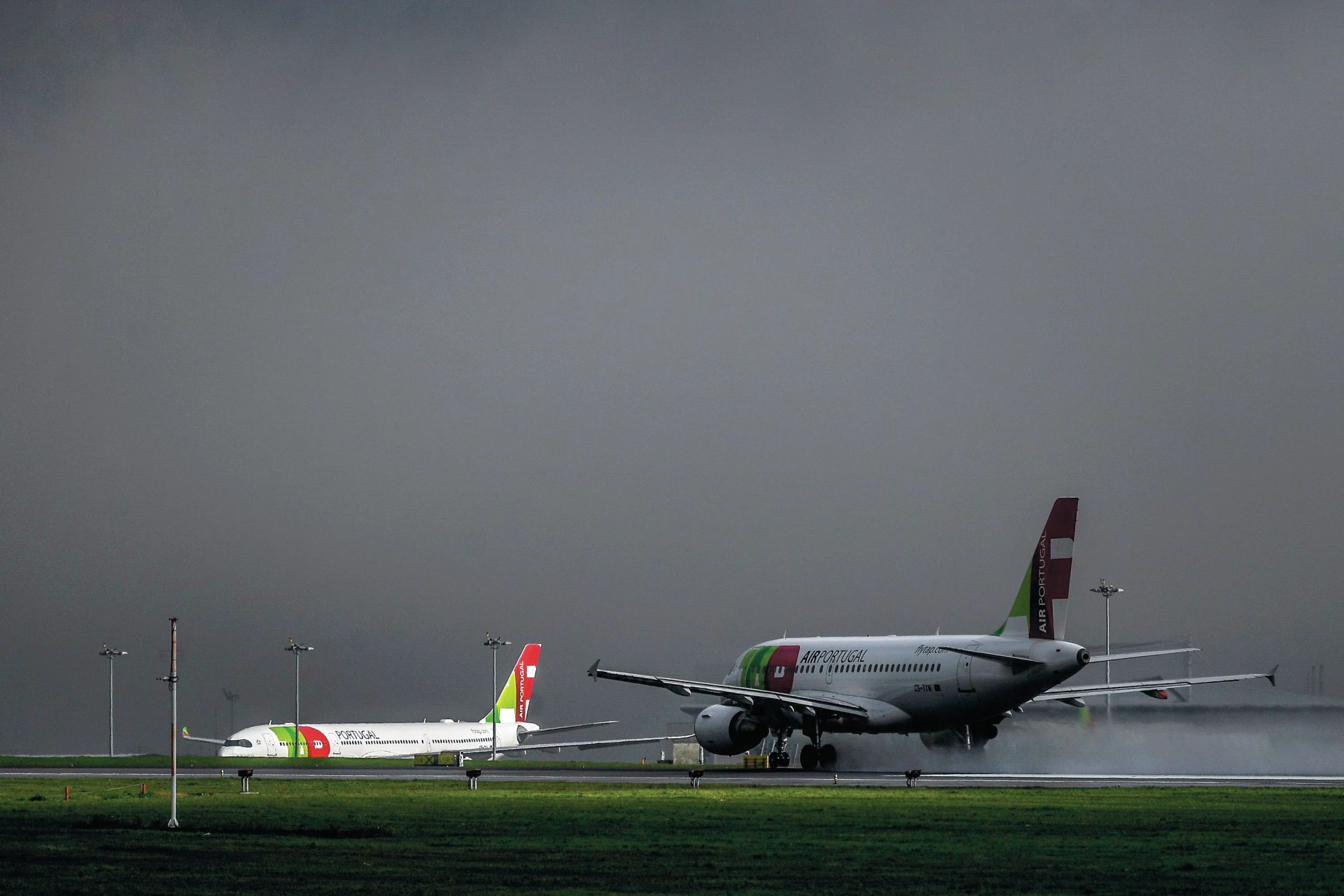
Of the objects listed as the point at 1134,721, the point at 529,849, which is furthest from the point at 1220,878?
the point at 1134,721

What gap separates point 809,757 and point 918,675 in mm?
6646

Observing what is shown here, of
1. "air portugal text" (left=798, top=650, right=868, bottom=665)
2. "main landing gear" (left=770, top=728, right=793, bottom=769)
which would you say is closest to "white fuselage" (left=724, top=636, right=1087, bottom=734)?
"air portugal text" (left=798, top=650, right=868, bottom=665)

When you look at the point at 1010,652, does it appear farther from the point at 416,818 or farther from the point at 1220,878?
the point at 1220,878

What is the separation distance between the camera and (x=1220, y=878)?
2064 centimetres

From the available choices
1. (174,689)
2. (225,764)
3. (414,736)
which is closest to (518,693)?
(414,736)

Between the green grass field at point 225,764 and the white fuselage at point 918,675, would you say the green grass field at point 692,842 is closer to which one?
the white fuselage at point 918,675

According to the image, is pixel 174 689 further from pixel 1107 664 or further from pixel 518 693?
pixel 518 693

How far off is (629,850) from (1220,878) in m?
8.58

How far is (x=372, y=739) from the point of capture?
105m

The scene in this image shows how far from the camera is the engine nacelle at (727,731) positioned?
61250mm

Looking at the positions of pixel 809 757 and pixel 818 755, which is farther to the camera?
pixel 809 757

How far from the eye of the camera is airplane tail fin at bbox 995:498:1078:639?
54.4 meters

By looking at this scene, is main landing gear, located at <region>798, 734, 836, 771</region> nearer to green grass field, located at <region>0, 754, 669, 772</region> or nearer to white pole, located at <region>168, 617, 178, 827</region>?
green grass field, located at <region>0, 754, 669, 772</region>

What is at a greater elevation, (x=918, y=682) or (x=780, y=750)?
(x=918, y=682)
